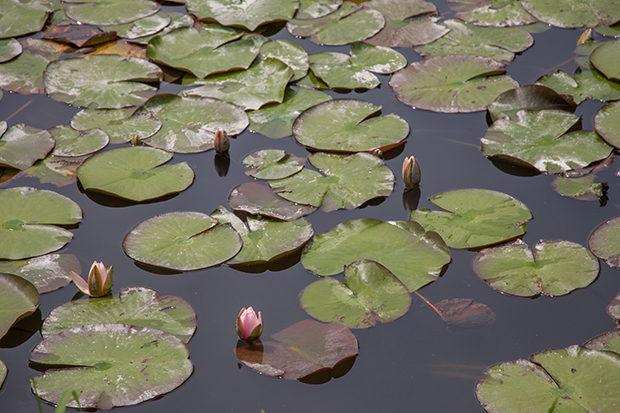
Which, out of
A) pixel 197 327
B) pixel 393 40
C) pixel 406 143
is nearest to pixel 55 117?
pixel 197 327

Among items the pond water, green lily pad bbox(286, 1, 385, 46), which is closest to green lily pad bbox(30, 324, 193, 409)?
the pond water

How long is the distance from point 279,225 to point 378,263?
61 cm

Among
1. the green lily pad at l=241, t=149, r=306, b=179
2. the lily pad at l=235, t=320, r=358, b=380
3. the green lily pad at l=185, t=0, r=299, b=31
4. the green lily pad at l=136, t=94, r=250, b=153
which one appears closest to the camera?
the lily pad at l=235, t=320, r=358, b=380

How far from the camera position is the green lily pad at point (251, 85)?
12.0ft

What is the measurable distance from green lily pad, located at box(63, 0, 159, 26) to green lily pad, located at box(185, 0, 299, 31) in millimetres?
389

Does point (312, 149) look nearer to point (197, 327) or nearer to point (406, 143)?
point (406, 143)

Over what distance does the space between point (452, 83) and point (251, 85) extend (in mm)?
1490

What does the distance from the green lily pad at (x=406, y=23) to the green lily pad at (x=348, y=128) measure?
3.39 ft

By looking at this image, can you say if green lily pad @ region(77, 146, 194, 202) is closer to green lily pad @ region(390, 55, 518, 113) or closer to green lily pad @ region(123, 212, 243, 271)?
green lily pad @ region(123, 212, 243, 271)

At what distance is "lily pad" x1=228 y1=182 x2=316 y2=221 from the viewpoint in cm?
283

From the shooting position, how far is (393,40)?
4.29 metres

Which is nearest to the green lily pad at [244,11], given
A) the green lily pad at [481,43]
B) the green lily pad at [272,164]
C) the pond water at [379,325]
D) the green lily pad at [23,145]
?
the green lily pad at [481,43]

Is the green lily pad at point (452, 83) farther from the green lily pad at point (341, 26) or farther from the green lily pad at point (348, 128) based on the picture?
the green lily pad at point (341, 26)

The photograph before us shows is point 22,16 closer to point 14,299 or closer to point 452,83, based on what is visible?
point 14,299
